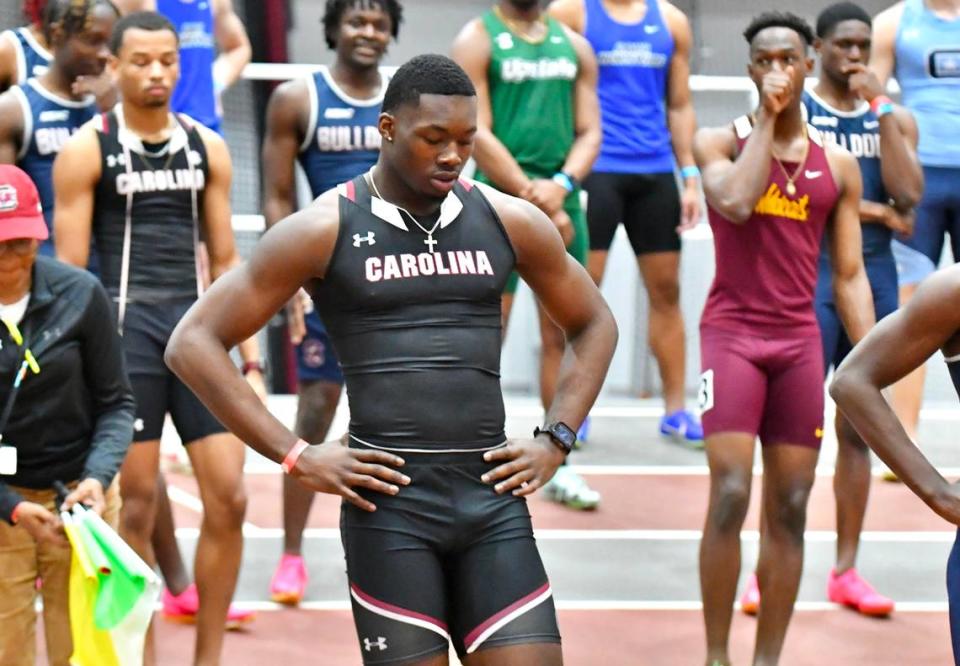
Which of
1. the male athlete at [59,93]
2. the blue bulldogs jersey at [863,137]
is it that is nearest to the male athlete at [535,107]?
the blue bulldogs jersey at [863,137]

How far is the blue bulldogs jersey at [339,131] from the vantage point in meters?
6.75

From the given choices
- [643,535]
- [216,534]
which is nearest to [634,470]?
[643,535]

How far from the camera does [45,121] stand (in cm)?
628

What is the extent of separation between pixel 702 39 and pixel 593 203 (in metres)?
3.45

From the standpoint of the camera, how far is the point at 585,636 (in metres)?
6.47

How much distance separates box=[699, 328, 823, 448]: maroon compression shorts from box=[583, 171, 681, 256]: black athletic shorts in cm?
251

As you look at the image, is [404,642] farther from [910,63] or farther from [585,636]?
[910,63]

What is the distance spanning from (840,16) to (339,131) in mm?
2131

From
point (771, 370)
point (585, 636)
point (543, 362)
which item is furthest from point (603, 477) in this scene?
point (771, 370)

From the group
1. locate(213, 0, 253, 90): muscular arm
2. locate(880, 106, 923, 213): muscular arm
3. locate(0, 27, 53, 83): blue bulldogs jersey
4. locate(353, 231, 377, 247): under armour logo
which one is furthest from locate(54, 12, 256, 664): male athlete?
locate(880, 106, 923, 213): muscular arm

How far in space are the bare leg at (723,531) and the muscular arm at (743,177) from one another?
0.80 metres

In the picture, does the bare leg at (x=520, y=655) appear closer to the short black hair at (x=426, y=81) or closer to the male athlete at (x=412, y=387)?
the male athlete at (x=412, y=387)

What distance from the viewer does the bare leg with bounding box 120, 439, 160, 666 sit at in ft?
19.1

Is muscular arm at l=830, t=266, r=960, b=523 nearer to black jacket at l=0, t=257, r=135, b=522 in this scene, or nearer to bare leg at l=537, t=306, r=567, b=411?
black jacket at l=0, t=257, r=135, b=522
